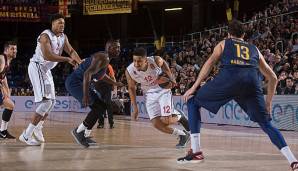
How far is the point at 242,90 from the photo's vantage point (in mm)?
5438

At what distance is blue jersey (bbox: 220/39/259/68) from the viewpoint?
542 cm

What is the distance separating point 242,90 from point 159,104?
7.83 ft

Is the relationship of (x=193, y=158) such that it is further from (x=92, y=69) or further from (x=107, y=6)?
(x=107, y=6)

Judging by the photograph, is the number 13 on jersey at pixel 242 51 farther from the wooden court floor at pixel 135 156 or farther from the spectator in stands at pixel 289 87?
the spectator in stands at pixel 289 87

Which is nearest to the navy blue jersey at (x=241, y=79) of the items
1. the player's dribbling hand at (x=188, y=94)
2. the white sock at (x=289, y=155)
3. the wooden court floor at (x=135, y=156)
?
the player's dribbling hand at (x=188, y=94)

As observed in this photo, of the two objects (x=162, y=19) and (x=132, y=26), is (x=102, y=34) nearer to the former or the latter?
(x=132, y=26)

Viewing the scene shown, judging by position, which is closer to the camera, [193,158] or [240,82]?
[240,82]

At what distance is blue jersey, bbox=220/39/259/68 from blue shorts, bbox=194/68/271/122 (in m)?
0.07

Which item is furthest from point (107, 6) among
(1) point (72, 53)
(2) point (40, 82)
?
(2) point (40, 82)

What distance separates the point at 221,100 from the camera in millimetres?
5598

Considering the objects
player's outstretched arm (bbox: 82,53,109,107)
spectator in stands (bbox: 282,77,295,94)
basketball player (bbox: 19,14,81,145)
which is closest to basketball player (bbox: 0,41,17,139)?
basketball player (bbox: 19,14,81,145)

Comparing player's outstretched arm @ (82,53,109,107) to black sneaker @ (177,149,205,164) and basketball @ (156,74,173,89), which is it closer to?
basketball @ (156,74,173,89)

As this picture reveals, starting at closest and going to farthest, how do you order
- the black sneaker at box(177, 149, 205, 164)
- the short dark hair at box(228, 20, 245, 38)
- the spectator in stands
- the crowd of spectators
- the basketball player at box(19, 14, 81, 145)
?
the short dark hair at box(228, 20, 245, 38) < the black sneaker at box(177, 149, 205, 164) < the basketball player at box(19, 14, 81, 145) < the spectator in stands < the crowd of spectators

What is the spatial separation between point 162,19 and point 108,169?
26722 millimetres
